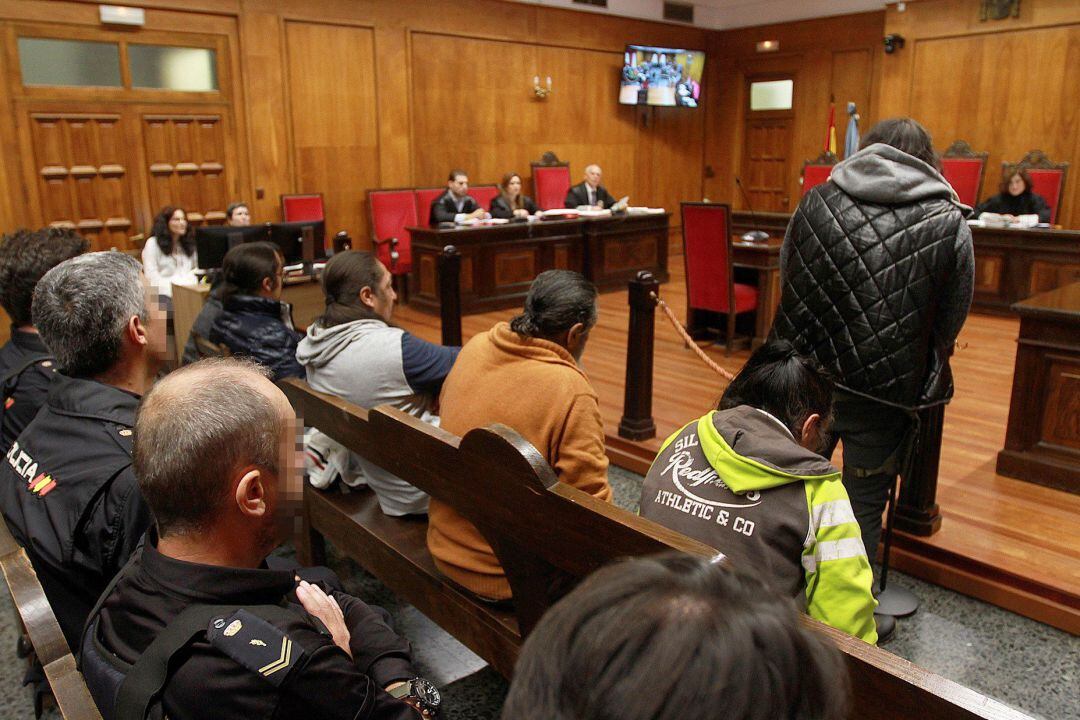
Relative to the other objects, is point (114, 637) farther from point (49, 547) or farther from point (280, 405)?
point (49, 547)

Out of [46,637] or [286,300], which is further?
[286,300]

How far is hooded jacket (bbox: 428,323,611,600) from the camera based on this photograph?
189 cm

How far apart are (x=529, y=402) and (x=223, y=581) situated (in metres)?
0.94

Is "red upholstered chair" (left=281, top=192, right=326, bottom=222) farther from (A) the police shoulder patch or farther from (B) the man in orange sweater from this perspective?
(A) the police shoulder patch

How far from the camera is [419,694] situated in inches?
49.4

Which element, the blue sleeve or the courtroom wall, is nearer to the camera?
the blue sleeve

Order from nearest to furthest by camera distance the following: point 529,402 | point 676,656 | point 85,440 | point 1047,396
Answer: point 676,656, point 85,440, point 529,402, point 1047,396

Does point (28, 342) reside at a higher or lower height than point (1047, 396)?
higher

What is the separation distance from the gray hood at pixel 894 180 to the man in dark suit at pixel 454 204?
17.2 feet

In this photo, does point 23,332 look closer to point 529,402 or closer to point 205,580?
point 529,402

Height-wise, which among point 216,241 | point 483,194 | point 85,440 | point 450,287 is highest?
point 483,194

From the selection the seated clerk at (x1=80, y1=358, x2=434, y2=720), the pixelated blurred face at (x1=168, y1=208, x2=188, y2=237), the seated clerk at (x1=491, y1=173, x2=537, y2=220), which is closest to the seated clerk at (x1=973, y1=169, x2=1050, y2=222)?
the seated clerk at (x1=491, y1=173, x2=537, y2=220)

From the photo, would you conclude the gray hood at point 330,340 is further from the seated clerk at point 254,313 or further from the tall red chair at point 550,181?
the tall red chair at point 550,181

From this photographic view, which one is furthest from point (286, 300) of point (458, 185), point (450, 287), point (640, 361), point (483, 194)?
point (483, 194)
